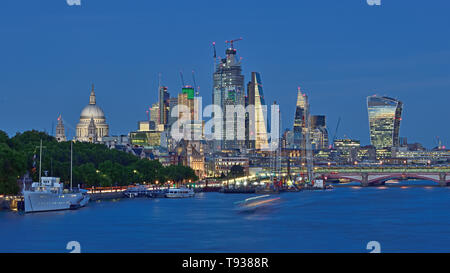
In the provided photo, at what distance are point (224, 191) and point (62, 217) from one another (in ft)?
257

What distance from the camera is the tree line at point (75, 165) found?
7956 cm

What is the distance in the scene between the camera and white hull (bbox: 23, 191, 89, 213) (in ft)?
253

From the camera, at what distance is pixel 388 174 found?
183250 millimetres

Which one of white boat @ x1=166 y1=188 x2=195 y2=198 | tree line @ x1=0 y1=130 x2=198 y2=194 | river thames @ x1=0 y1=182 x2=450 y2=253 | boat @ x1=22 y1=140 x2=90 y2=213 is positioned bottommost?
river thames @ x1=0 y1=182 x2=450 y2=253

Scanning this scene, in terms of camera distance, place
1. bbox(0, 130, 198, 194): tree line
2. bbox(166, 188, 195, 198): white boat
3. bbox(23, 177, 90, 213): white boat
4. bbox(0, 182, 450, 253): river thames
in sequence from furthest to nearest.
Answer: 1. bbox(166, 188, 195, 198): white boat
2. bbox(0, 130, 198, 194): tree line
3. bbox(23, 177, 90, 213): white boat
4. bbox(0, 182, 450, 253): river thames

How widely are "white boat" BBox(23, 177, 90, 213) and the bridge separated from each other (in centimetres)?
10431

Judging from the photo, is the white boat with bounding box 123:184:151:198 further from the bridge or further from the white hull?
the bridge

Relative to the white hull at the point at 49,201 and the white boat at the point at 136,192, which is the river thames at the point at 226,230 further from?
the white boat at the point at 136,192

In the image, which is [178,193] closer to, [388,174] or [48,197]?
[48,197]

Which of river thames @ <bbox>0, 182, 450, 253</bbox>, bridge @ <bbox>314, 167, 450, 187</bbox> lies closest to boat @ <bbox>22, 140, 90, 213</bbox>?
river thames @ <bbox>0, 182, 450, 253</bbox>

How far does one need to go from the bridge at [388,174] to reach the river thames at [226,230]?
287ft

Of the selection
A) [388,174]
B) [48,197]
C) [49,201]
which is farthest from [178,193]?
[388,174]

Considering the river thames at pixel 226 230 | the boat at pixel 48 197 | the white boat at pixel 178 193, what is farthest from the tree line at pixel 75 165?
the white boat at pixel 178 193

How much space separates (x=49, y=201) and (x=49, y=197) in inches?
16.3
